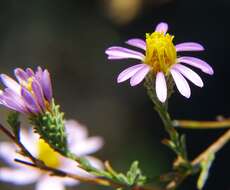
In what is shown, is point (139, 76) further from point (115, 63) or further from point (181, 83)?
point (115, 63)

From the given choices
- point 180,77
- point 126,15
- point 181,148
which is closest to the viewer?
point 180,77

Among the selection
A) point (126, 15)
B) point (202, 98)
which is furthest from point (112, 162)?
point (126, 15)

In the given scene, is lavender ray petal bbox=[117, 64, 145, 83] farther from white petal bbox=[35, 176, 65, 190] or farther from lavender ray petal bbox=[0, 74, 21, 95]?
white petal bbox=[35, 176, 65, 190]

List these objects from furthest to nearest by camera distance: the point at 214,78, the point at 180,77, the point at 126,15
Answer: the point at 126,15, the point at 214,78, the point at 180,77

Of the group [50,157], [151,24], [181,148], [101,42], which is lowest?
[181,148]

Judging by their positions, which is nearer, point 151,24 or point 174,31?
point 174,31

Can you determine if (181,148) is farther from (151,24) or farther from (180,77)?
(151,24)

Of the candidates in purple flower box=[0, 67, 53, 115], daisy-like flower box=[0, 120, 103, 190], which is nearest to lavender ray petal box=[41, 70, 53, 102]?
purple flower box=[0, 67, 53, 115]

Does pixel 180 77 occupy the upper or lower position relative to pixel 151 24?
lower
